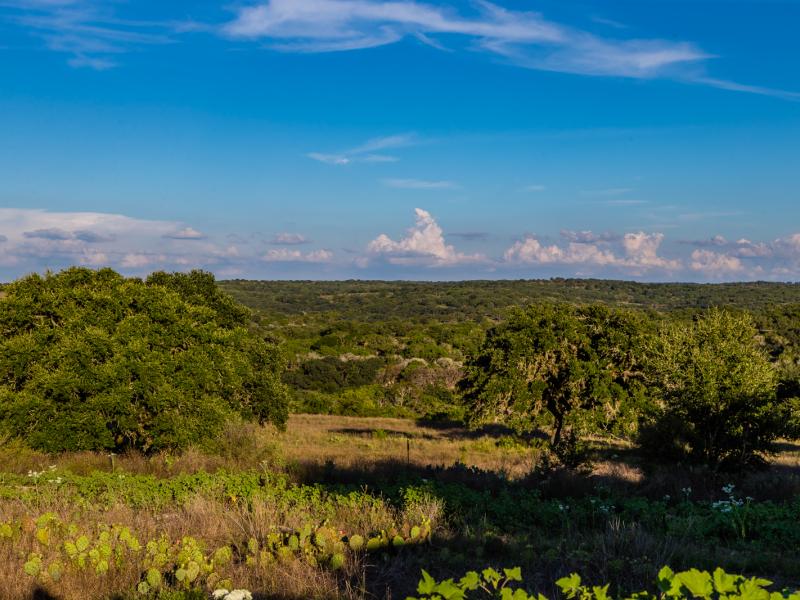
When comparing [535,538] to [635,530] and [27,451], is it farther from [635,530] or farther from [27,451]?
[27,451]

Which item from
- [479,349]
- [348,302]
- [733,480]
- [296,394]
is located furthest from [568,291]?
[733,480]

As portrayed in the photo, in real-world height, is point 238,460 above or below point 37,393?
below

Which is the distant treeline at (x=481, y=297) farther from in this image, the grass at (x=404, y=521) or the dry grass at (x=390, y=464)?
the grass at (x=404, y=521)

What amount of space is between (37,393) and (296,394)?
33.1 m

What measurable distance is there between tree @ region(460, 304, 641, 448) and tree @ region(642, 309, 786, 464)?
236 inches

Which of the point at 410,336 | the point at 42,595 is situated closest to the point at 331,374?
the point at 410,336

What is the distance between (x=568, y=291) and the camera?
124688 millimetres

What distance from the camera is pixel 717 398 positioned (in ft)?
52.6

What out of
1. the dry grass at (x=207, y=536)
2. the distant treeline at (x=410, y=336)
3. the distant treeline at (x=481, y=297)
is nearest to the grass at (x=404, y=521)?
the dry grass at (x=207, y=536)

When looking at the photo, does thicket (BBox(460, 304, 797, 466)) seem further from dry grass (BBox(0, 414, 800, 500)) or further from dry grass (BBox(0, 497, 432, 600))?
dry grass (BBox(0, 497, 432, 600))

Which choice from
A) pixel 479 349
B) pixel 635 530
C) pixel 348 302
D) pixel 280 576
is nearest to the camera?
pixel 280 576

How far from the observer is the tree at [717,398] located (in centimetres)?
1587

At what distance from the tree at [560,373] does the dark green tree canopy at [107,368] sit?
1063 cm

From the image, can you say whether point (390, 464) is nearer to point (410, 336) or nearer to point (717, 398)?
point (717, 398)
